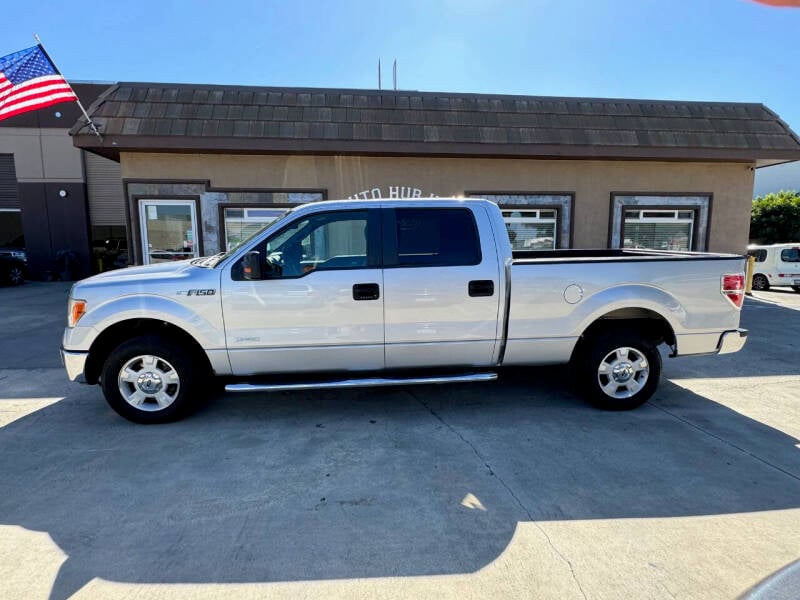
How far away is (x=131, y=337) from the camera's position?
4379 millimetres

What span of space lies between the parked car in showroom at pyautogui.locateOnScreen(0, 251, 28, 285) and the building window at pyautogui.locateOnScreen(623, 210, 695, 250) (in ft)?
64.2

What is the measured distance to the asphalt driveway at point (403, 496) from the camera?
2496mm

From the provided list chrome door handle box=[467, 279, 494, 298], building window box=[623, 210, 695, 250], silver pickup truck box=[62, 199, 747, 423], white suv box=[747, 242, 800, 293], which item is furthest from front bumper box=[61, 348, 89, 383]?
white suv box=[747, 242, 800, 293]

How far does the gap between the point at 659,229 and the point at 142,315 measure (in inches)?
439

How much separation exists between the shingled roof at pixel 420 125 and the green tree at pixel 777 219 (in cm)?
2153

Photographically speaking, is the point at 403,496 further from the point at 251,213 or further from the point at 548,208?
the point at 548,208

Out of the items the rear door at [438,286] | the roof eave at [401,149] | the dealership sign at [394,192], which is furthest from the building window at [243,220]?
the rear door at [438,286]

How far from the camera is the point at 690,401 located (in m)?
5.02

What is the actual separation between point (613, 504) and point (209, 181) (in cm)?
925

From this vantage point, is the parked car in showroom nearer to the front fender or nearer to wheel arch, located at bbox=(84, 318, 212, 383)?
wheel arch, located at bbox=(84, 318, 212, 383)

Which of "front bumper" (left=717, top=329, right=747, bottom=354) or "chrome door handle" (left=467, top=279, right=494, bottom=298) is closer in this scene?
"chrome door handle" (left=467, top=279, right=494, bottom=298)

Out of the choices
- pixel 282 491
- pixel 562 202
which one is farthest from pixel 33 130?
pixel 282 491

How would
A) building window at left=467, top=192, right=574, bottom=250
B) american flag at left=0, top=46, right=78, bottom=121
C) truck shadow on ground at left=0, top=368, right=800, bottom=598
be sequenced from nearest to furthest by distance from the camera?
truck shadow on ground at left=0, top=368, right=800, bottom=598
american flag at left=0, top=46, right=78, bottom=121
building window at left=467, top=192, right=574, bottom=250

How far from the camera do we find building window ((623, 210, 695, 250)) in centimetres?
1113
